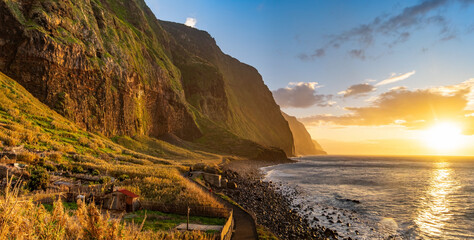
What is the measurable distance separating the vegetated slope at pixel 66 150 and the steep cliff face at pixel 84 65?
5.28 meters

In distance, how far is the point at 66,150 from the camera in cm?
3391

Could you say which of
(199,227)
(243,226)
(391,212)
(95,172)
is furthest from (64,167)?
(391,212)

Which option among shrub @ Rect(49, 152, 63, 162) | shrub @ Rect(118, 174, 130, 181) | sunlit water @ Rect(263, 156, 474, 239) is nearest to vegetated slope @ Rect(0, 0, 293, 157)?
shrub @ Rect(49, 152, 63, 162)

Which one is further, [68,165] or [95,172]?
[68,165]

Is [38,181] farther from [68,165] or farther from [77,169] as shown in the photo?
[68,165]

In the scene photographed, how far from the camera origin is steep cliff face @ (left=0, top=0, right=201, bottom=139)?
46.6 meters

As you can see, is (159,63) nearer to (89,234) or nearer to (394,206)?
(394,206)

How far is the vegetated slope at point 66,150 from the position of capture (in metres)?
21.2

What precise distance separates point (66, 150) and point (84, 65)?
29.5 meters

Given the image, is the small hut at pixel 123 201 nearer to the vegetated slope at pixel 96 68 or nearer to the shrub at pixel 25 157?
the shrub at pixel 25 157

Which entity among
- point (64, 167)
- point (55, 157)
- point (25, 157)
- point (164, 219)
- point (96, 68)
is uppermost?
point (96, 68)

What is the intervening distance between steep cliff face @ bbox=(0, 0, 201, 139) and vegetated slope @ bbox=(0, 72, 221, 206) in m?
5.28

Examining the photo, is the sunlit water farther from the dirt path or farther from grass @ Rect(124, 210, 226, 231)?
grass @ Rect(124, 210, 226, 231)

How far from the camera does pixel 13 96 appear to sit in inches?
1587
